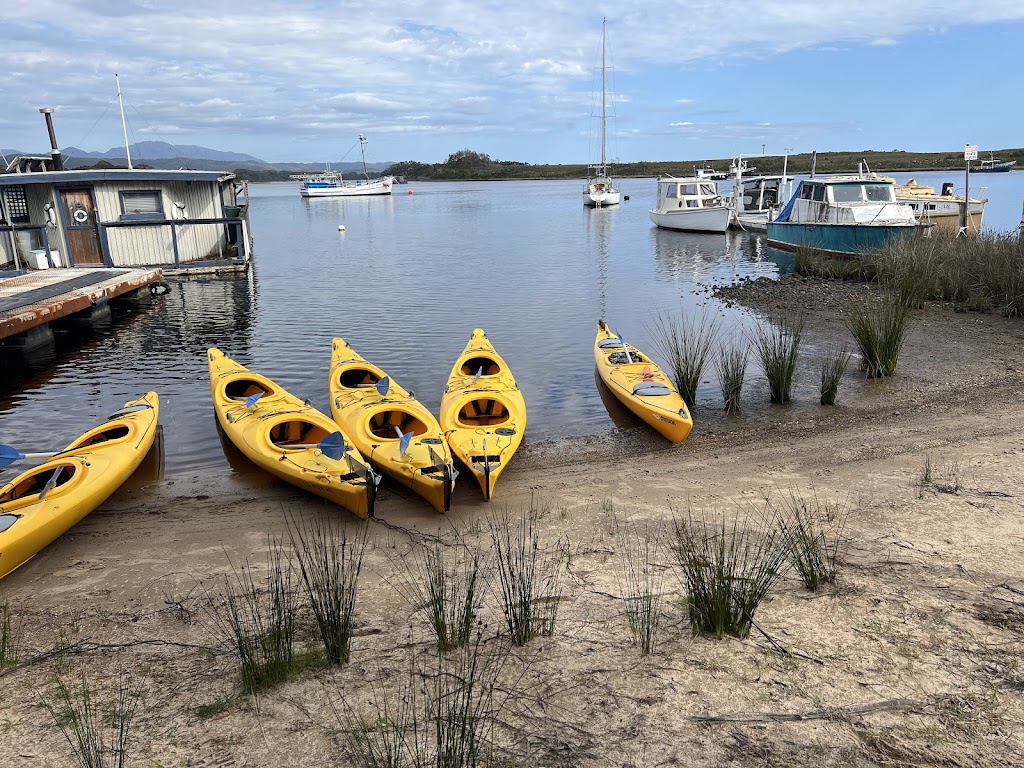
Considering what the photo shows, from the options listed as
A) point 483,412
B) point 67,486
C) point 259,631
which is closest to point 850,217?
point 483,412

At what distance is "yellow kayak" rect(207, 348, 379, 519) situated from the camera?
7207 mm

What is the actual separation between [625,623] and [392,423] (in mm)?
5071

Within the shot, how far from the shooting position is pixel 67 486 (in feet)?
23.1

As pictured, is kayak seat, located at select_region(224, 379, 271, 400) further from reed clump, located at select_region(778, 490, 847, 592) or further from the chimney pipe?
the chimney pipe

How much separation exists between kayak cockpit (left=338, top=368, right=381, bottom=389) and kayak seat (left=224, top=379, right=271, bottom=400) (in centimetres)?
111

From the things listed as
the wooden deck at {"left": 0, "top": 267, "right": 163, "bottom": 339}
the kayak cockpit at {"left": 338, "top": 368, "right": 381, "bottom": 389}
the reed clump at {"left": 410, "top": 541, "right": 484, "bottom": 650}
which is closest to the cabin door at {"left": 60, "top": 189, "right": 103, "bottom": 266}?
the wooden deck at {"left": 0, "top": 267, "right": 163, "bottom": 339}

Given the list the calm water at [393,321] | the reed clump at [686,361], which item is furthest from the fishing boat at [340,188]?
the reed clump at [686,361]

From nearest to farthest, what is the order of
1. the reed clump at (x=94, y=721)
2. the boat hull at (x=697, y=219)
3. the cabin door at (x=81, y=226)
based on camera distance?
the reed clump at (x=94, y=721) → the cabin door at (x=81, y=226) → the boat hull at (x=697, y=219)

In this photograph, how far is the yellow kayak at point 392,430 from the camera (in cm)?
738

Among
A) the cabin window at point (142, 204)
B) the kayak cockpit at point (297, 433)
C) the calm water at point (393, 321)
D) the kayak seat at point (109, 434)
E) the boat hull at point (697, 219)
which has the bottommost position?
the calm water at point (393, 321)

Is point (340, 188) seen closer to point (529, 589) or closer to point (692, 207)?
point (692, 207)

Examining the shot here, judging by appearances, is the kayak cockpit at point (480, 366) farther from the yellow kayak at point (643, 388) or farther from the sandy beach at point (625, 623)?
the sandy beach at point (625, 623)

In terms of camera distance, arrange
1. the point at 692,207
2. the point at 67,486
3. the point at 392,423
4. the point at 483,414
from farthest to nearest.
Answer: the point at 692,207 < the point at 483,414 < the point at 392,423 < the point at 67,486

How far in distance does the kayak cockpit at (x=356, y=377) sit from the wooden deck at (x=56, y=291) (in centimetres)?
632
